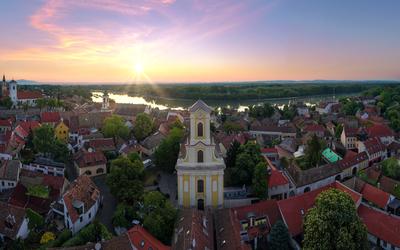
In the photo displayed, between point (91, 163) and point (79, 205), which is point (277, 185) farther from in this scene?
point (91, 163)

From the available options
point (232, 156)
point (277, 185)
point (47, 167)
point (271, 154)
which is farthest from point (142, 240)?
point (271, 154)

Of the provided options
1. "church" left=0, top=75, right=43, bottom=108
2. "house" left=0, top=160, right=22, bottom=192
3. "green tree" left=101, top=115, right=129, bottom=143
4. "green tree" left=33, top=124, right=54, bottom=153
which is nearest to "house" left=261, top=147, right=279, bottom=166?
"green tree" left=101, top=115, right=129, bottom=143

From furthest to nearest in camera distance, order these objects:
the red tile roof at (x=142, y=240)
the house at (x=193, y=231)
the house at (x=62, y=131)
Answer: the house at (x=62, y=131) < the red tile roof at (x=142, y=240) < the house at (x=193, y=231)

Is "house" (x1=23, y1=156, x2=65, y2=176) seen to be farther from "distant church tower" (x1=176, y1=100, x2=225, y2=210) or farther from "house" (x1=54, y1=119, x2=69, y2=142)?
"distant church tower" (x1=176, y1=100, x2=225, y2=210)

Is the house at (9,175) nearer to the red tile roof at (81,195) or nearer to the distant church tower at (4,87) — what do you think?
the red tile roof at (81,195)

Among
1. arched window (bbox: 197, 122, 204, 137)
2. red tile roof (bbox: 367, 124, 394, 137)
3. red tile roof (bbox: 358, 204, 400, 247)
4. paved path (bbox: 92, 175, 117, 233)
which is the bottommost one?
paved path (bbox: 92, 175, 117, 233)

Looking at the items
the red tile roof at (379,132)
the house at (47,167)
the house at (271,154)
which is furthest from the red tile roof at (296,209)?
the red tile roof at (379,132)
